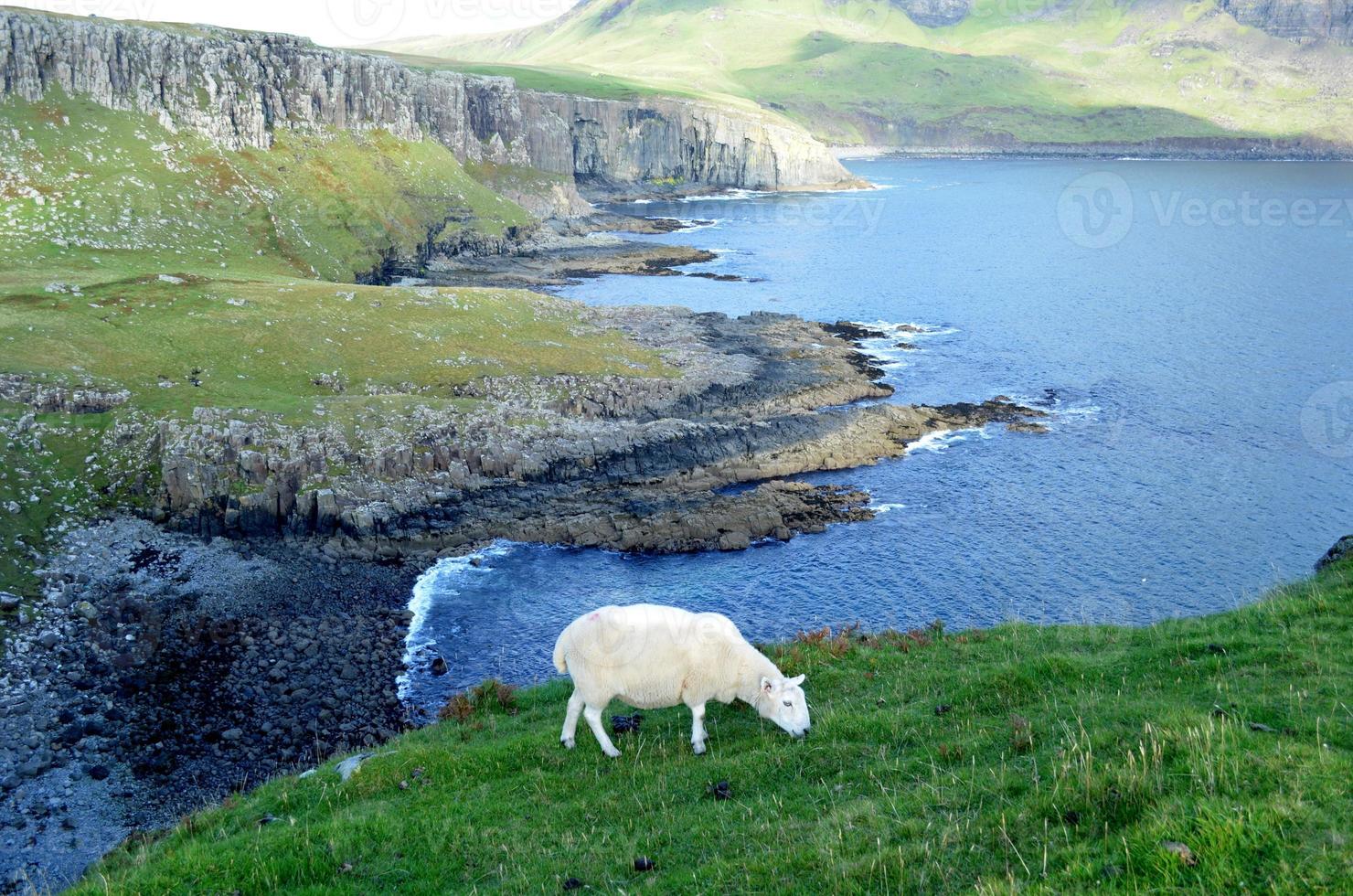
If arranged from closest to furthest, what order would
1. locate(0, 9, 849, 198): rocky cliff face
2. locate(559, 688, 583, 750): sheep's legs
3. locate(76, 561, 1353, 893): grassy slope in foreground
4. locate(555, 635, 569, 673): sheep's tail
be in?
1. locate(76, 561, 1353, 893): grassy slope in foreground
2. locate(559, 688, 583, 750): sheep's legs
3. locate(555, 635, 569, 673): sheep's tail
4. locate(0, 9, 849, 198): rocky cliff face

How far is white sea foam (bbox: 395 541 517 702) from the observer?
1618 inches

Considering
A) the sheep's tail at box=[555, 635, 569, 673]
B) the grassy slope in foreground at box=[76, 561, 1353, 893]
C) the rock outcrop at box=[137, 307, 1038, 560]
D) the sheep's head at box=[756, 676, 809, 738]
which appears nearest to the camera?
the grassy slope in foreground at box=[76, 561, 1353, 893]

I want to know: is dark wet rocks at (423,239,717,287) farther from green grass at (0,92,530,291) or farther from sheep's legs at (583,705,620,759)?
sheep's legs at (583,705,620,759)

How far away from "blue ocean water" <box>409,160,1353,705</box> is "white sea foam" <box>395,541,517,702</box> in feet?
0.55

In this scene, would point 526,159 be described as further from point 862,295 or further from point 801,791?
point 801,791

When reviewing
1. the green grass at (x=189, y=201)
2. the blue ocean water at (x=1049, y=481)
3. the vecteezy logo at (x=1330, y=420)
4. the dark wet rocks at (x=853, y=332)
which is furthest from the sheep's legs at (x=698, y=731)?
the dark wet rocks at (x=853, y=332)

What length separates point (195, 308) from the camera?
235 feet

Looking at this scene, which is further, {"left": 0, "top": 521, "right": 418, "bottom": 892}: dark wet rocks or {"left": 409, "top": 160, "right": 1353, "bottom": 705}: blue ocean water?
{"left": 409, "top": 160, "right": 1353, "bottom": 705}: blue ocean water

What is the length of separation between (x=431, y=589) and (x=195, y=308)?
129ft

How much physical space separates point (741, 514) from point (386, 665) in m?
23.8

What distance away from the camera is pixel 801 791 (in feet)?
45.1

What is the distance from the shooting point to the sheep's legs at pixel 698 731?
16.3 metres
